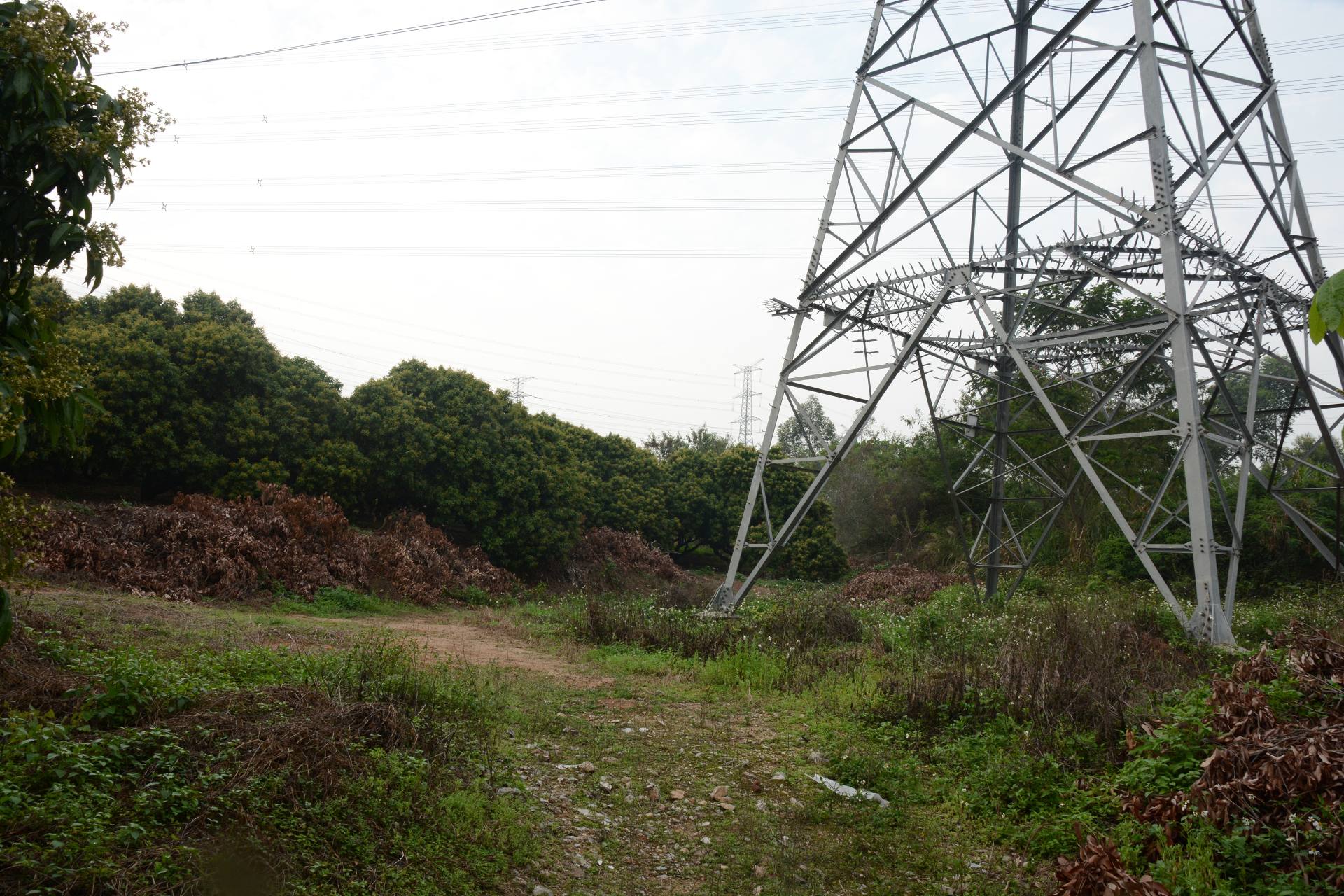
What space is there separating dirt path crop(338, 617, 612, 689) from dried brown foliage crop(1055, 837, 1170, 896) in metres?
5.38

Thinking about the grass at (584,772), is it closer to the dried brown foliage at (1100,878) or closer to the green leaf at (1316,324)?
the dried brown foliage at (1100,878)

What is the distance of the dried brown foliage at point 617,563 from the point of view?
21.7 meters

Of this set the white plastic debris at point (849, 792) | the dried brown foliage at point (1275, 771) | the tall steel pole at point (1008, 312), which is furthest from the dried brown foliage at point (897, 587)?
the dried brown foliage at point (1275, 771)

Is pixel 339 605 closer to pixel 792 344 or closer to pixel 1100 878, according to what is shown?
pixel 792 344

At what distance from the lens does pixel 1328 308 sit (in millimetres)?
1878

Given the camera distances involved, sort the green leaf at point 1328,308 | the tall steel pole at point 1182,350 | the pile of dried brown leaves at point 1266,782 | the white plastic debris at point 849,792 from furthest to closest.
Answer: the tall steel pole at point 1182,350 → the white plastic debris at point 849,792 → the pile of dried brown leaves at point 1266,782 → the green leaf at point 1328,308

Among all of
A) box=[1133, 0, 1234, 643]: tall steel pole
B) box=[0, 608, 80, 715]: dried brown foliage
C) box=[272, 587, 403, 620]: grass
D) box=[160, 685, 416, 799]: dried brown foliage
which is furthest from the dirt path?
box=[1133, 0, 1234, 643]: tall steel pole

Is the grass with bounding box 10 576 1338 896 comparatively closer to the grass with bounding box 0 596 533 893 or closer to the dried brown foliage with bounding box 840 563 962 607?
the grass with bounding box 0 596 533 893

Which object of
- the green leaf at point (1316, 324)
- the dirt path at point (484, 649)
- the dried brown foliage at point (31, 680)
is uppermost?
the green leaf at point (1316, 324)

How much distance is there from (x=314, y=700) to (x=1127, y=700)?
17.8ft

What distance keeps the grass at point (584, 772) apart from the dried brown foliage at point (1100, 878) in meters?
0.32

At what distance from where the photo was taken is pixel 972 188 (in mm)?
10031

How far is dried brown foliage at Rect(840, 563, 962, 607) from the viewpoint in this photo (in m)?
17.0

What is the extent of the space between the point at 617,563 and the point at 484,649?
478 inches
